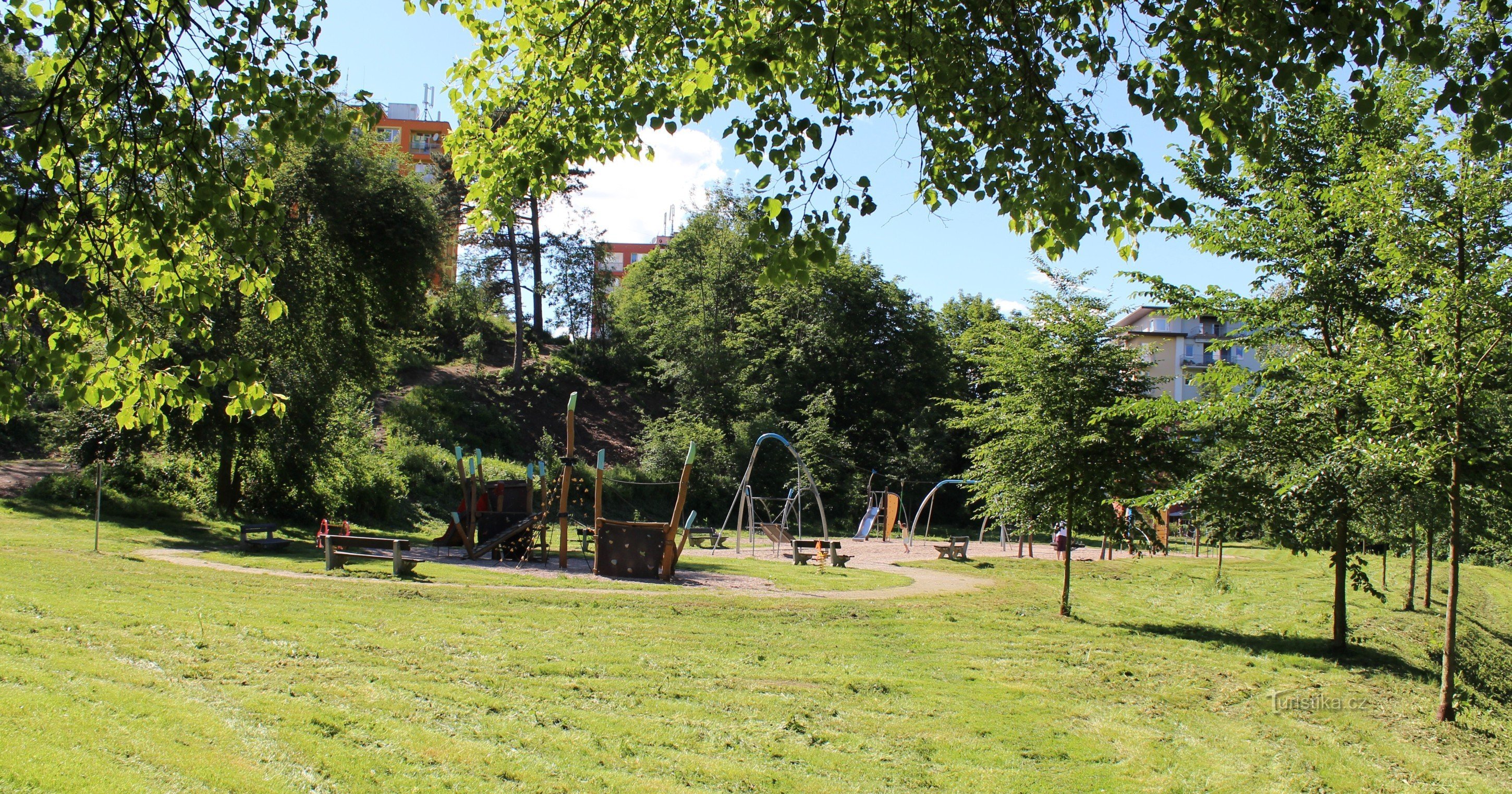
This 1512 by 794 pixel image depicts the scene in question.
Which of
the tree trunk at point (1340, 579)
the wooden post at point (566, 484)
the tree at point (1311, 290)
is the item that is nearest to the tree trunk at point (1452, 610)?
the tree at point (1311, 290)

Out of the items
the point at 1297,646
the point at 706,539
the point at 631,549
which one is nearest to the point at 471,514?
the point at 631,549

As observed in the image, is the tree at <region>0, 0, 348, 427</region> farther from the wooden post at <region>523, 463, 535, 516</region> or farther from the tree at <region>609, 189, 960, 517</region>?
the tree at <region>609, 189, 960, 517</region>

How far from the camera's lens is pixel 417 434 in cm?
3145

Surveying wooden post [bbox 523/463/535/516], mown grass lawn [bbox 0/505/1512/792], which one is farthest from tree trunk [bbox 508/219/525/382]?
mown grass lawn [bbox 0/505/1512/792]

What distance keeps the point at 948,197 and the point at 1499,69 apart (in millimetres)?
3009

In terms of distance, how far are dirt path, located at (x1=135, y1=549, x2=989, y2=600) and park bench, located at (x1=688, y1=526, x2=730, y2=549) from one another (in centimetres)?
658

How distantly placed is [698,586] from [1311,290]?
976 centimetres

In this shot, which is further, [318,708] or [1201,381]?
[1201,381]

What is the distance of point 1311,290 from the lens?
11.4 m

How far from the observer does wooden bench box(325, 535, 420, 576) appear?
1442 centimetres

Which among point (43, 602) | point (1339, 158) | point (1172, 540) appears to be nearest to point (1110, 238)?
point (1339, 158)

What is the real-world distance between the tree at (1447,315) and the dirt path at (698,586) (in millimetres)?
7915

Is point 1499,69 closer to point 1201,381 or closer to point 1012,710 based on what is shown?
point 1012,710

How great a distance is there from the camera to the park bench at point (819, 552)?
21.3 meters
